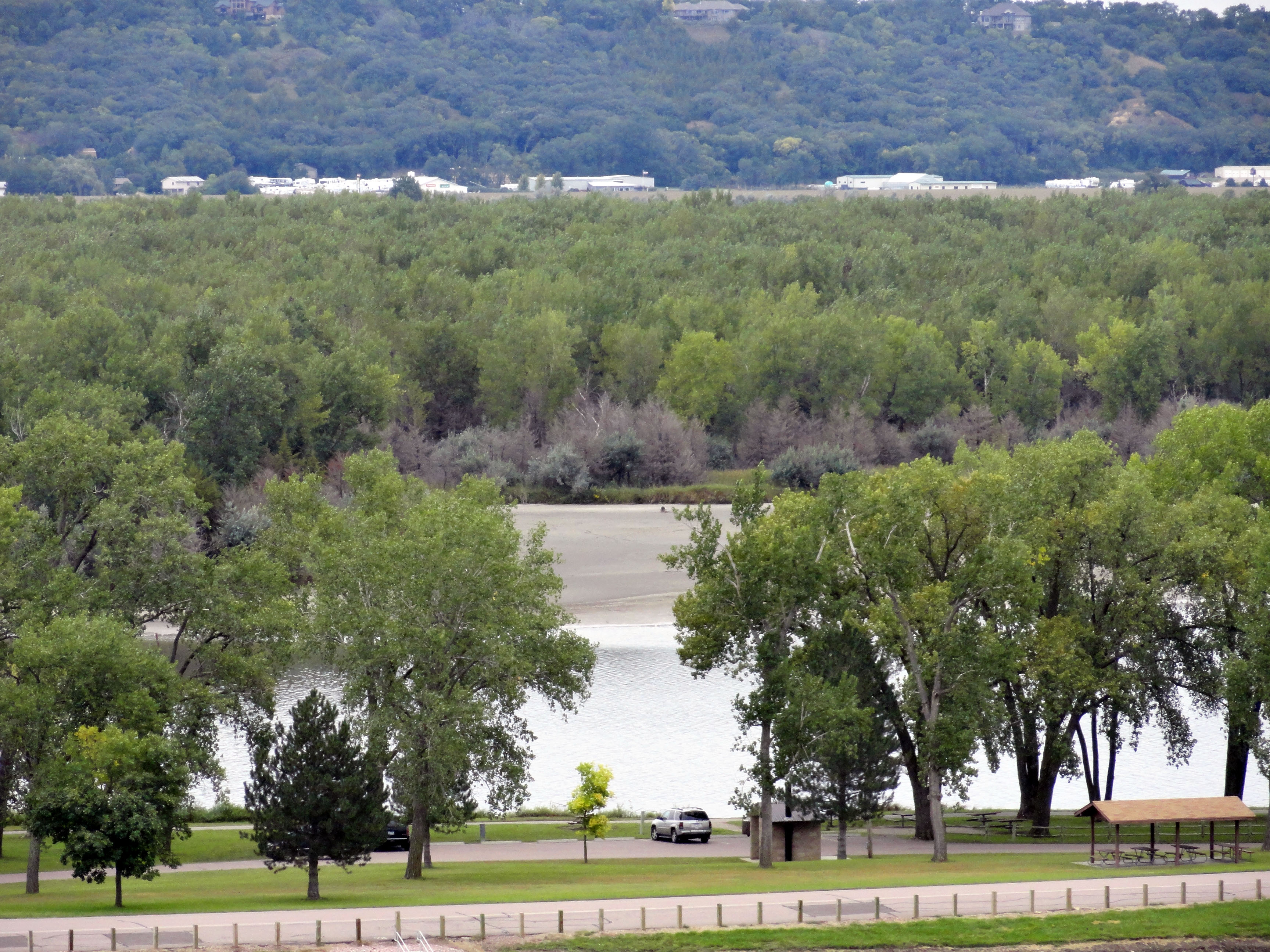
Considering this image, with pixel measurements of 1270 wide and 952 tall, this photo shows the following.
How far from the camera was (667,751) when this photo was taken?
1970 inches

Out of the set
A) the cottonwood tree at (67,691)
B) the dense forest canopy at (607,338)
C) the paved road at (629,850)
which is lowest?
the paved road at (629,850)

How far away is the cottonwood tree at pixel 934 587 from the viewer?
1372 inches

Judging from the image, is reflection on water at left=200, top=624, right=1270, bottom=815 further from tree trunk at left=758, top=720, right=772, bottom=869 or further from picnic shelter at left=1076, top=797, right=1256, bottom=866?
picnic shelter at left=1076, top=797, right=1256, bottom=866

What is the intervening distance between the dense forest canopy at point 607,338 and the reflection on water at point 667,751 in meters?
17.0

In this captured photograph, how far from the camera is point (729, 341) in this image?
100688mm

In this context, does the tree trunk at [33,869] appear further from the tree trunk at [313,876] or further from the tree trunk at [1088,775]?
the tree trunk at [1088,775]

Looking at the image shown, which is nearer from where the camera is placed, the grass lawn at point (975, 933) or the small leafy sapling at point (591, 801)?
the grass lawn at point (975, 933)

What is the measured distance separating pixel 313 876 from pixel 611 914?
227 inches

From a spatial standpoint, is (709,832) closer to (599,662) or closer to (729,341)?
(599,662)

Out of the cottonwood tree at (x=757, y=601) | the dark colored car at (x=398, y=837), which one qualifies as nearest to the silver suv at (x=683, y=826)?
the cottonwood tree at (x=757, y=601)

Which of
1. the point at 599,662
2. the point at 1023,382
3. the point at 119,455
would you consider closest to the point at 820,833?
the point at 119,455

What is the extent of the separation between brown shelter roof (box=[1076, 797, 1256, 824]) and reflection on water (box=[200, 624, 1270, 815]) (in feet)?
35.2

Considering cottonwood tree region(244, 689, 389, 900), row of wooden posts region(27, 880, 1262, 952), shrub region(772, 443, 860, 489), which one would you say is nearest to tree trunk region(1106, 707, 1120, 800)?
row of wooden posts region(27, 880, 1262, 952)

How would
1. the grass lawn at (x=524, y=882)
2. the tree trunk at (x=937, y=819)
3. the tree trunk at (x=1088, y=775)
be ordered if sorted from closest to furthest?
the grass lawn at (x=524, y=882)
the tree trunk at (x=937, y=819)
the tree trunk at (x=1088, y=775)
